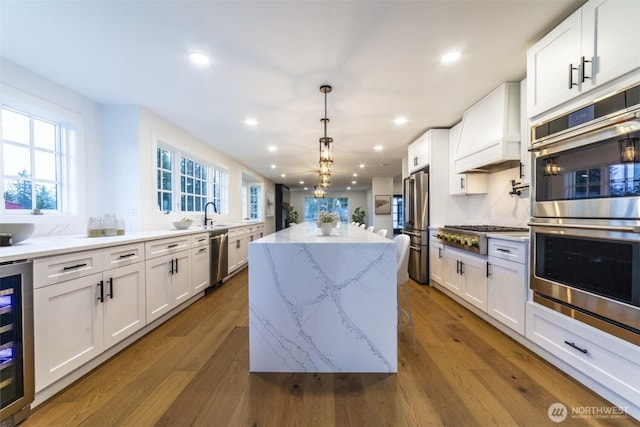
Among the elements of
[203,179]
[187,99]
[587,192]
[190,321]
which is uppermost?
[187,99]

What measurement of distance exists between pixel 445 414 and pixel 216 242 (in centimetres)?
352

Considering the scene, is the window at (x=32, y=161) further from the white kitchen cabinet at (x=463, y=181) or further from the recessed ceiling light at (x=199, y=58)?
the white kitchen cabinet at (x=463, y=181)

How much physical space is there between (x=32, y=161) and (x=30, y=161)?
2 centimetres

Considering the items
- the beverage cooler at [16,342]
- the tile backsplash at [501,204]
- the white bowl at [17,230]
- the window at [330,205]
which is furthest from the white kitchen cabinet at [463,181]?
the window at [330,205]

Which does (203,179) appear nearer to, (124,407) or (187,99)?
(187,99)

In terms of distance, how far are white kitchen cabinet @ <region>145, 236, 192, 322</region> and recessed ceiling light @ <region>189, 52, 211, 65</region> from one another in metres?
1.71

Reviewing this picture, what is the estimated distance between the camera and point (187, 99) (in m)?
3.00

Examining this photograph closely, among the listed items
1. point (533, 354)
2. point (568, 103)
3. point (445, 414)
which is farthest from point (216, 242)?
point (568, 103)

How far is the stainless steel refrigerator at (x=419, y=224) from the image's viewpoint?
4211mm

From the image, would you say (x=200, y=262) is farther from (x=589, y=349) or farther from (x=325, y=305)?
(x=589, y=349)

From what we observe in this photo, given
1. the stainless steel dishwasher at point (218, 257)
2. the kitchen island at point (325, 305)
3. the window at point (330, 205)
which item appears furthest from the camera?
the window at point (330, 205)

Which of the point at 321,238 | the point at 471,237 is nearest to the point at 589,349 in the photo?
the point at 471,237

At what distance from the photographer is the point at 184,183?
172 inches

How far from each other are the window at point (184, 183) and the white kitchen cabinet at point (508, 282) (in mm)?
4066
